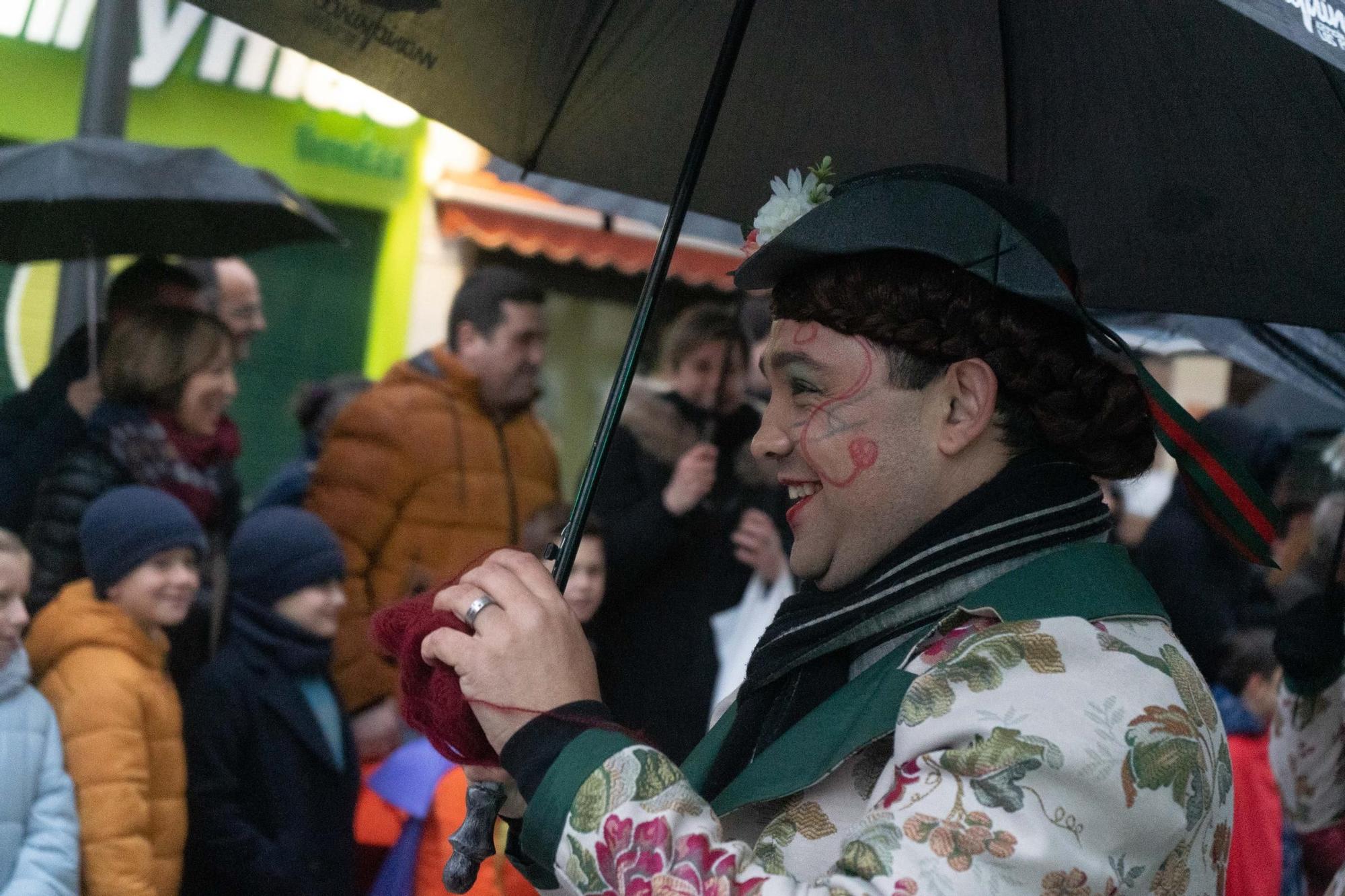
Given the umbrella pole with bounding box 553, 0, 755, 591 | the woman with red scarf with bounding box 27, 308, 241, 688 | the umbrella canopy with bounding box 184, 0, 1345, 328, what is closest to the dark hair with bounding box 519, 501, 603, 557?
the woman with red scarf with bounding box 27, 308, 241, 688

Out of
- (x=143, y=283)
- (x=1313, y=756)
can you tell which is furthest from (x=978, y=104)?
(x=143, y=283)

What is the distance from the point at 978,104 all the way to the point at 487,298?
2.89 metres

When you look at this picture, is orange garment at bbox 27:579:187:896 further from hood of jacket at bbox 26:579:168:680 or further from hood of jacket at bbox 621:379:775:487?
hood of jacket at bbox 621:379:775:487

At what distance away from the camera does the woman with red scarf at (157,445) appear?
411cm

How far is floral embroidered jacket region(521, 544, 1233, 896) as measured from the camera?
1413mm

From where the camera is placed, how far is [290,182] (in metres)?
8.93

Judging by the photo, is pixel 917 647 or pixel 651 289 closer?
pixel 917 647

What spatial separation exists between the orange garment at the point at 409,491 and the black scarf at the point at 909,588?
2.98 meters

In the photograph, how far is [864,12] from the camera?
8.02 ft

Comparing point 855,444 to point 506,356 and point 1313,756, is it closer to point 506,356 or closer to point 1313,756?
point 1313,756

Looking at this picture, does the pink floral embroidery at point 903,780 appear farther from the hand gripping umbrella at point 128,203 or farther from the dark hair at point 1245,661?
the dark hair at point 1245,661

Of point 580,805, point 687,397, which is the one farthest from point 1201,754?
point 687,397

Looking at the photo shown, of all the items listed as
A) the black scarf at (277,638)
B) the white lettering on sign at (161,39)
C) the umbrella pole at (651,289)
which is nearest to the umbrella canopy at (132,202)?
the black scarf at (277,638)

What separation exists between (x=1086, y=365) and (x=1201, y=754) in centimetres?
49
